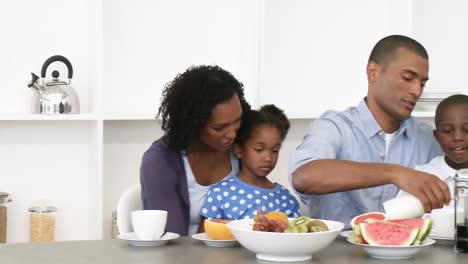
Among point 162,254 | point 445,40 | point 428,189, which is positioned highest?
point 445,40

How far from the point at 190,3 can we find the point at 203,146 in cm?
123

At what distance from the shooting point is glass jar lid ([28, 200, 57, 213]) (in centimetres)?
330

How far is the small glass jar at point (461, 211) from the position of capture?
1676 millimetres

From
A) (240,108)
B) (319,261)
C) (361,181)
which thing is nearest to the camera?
(319,261)

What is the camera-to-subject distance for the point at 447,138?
2529mm

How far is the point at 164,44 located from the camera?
3514 mm

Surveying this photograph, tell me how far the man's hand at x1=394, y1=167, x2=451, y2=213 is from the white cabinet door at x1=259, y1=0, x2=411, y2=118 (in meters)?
1.80

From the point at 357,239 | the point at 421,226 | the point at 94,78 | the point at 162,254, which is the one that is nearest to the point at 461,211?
the point at 421,226

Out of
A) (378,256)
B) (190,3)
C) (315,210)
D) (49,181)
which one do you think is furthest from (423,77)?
(49,181)

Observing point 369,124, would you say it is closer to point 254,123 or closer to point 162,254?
point 254,123

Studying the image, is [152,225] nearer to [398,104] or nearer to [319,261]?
[319,261]

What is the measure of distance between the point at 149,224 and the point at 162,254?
97 mm

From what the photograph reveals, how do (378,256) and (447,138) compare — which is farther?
(447,138)

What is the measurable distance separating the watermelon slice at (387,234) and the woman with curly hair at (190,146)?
734 millimetres
